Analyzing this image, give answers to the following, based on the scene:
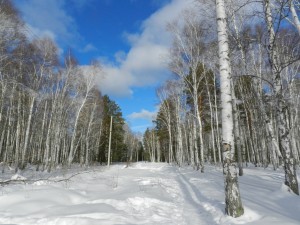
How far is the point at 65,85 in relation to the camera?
2069 cm

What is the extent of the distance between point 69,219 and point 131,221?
4.18 ft

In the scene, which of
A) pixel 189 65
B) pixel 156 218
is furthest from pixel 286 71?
pixel 156 218

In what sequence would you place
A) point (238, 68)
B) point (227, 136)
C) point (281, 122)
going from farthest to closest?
point (238, 68) < point (281, 122) < point (227, 136)

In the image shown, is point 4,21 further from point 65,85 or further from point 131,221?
point 131,221

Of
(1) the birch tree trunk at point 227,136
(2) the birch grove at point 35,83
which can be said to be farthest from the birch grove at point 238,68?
(2) the birch grove at point 35,83

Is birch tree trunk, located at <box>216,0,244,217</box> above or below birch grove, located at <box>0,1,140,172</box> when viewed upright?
below

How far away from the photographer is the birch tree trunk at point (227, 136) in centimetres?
528

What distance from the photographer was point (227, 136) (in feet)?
18.3

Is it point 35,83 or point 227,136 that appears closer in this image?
point 227,136

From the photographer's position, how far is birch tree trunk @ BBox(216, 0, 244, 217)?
17.3 ft

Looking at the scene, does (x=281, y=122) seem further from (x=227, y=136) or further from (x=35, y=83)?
(x=35, y=83)

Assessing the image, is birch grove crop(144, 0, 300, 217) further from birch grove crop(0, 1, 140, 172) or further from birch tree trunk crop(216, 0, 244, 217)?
birch grove crop(0, 1, 140, 172)

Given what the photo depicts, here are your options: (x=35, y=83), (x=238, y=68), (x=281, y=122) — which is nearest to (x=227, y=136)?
(x=281, y=122)

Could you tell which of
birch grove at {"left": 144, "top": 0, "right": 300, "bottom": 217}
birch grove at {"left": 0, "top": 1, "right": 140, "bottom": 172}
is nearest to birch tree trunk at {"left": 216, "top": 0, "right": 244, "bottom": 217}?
birch grove at {"left": 144, "top": 0, "right": 300, "bottom": 217}
